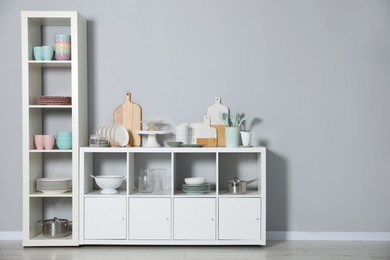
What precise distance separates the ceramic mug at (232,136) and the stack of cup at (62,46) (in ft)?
4.80

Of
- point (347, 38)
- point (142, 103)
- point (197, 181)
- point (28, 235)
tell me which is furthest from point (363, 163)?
point (28, 235)

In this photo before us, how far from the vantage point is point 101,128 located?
484 cm

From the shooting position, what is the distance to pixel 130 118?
16.4 feet

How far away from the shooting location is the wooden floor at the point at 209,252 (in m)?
4.35

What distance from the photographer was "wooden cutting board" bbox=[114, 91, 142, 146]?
4.99 metres

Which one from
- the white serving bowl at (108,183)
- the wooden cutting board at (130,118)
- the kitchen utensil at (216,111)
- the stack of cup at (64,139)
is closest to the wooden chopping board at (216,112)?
the kitchen utensil at (216,111)

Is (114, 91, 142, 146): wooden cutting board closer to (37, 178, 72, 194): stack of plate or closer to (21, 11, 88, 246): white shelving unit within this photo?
(21, 11, 88, 246): white shelving unit

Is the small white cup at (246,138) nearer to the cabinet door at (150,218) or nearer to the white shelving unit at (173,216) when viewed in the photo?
the white shelving unit at (173,216)

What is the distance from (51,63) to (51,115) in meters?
0.50

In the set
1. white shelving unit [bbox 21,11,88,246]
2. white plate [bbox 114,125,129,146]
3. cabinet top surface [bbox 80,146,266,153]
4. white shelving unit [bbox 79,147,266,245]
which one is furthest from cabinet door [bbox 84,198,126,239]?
white plate [bbox 114,125,129,146]

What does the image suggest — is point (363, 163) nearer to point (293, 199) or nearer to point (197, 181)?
point (293, 199)

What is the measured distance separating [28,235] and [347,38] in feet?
10.5

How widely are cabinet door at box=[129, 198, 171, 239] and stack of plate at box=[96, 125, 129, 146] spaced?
21.0 inches

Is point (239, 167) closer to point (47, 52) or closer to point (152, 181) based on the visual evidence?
point (152, 181)
